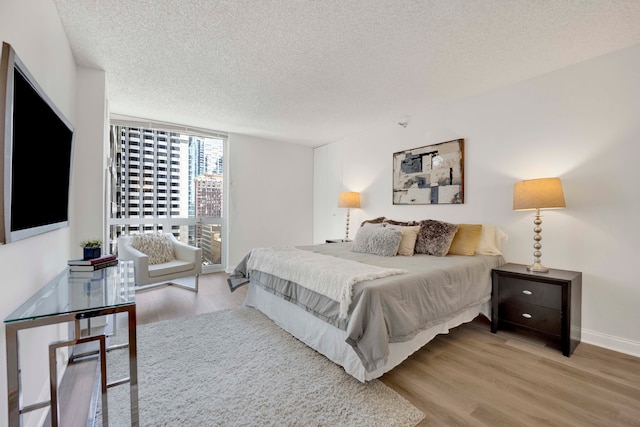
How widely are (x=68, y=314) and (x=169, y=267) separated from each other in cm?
241

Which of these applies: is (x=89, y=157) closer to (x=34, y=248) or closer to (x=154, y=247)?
(x=154, y=247)

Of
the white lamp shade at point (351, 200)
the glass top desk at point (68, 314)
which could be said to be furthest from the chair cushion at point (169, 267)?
the white lamp shade at point (351, 200)

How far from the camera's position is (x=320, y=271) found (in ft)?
7.04

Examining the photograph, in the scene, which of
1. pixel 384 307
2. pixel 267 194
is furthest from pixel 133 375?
pixel 267 194

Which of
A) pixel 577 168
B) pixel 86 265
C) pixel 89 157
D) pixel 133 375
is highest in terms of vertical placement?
pixel 89 157

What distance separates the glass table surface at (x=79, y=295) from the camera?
3.72 ft

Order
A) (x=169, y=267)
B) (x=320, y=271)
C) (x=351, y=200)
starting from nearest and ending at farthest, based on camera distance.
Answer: (x=320, y=271) → (x=169, y=267) → (x=351, y=200)

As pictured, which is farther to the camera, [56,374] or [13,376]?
[56,374]

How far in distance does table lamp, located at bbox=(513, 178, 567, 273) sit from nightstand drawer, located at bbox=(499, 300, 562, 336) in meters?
0.35

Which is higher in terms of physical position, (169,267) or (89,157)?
(89,157)

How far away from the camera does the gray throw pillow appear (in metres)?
2.95

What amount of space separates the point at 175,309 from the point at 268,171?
2.98 metres

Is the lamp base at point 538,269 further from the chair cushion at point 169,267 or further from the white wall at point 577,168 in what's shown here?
the chair cushion at point 169,267

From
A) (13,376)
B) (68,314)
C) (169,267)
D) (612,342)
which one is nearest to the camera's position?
(13,376)
